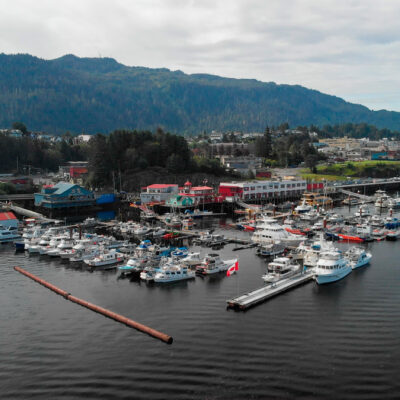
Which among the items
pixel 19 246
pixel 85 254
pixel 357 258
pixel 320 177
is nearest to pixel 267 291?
pixel 357 258

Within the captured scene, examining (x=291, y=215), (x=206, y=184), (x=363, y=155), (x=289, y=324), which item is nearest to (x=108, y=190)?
(x=206, y=184)

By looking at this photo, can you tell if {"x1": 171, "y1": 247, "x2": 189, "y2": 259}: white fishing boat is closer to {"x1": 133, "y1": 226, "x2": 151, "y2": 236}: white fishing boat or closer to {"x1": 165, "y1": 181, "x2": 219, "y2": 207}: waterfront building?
{"x1": 133, "y1": 226, "x2": 151, "y2": 236}: white fishing boat

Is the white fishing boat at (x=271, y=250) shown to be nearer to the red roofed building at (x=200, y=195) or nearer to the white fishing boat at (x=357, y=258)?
the white fishing boat at (x=357, y=258)

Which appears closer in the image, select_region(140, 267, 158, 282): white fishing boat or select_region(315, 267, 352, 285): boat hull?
select_region(315, 267, 352, 285): boat hull

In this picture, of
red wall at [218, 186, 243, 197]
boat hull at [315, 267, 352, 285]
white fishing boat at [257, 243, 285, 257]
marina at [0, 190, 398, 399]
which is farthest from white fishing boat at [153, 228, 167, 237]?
red wall at [218, 186, 243, 197]

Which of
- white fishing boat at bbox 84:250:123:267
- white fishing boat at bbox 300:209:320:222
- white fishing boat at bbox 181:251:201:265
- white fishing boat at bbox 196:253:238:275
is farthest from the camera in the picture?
white fishing boat at bbox 300:209:320:222

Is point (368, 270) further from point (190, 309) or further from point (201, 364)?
point (201, 364)

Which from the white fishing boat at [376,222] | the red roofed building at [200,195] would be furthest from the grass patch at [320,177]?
the white fishing boat at [376,222]

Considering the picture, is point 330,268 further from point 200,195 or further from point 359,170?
point 359,170
